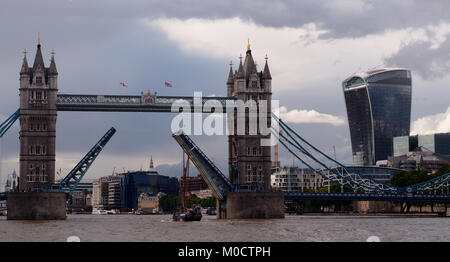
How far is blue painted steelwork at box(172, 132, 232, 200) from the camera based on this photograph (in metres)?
80.6

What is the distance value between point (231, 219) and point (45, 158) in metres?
20.2

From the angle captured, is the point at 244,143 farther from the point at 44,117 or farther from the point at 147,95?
the point at 44,117

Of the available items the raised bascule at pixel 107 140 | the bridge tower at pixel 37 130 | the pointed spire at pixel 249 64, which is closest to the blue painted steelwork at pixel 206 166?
the raised bascule at pixel 107 140

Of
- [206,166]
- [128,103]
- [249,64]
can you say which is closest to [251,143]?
[206,166]

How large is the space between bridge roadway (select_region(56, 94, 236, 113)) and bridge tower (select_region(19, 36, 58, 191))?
4.89 feet

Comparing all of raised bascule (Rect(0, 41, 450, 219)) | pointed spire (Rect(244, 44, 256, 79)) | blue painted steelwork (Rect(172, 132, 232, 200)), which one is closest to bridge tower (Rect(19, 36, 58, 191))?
raised bascule (Rect(0, 41, 450, 219))

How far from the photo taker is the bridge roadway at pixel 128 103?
3241 inches

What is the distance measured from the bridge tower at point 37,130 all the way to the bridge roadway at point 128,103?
149cm

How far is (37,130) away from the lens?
269ft

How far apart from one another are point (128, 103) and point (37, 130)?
32.0ft

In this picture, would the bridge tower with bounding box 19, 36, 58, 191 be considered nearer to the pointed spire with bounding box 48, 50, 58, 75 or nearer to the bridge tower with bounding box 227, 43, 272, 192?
the pointed spire with bounding box 48, 50, 58, 75

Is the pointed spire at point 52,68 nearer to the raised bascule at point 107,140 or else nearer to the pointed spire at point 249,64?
the raised bascule at point 107,140

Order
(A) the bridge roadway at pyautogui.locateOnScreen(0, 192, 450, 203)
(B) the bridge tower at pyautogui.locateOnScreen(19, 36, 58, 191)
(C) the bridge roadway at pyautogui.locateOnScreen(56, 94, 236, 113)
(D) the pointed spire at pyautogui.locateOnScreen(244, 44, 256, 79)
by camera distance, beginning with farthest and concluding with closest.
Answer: (A) the bridge roadway at pyautogui.locateOnScreen(0, 192, 450, 203)
(D) the pointed spire at pyautogui.locateOnScreen(244, 44, 256, 79)
(C) the bridge roadway at pyautogui.locateOnScreen(56, 94, 236, 113)
(B) the bridge tower at pyautogui.locateOnScreen(19, 36, 58, 191)
